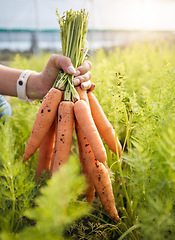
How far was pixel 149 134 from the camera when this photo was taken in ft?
2.56

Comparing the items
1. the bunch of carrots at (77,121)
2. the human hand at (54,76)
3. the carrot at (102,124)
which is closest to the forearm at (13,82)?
the human hand at (54,76)

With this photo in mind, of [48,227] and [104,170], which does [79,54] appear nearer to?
[104,170]

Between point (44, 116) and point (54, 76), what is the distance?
0.79 ft

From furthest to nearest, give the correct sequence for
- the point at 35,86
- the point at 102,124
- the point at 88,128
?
the point at 35,86, the point at 102,124, the point at 88,128

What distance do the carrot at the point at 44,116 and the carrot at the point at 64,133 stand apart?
0.05 metres

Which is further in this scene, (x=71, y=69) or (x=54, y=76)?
(x=54, y=76)

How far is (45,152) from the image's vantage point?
3.67 feet

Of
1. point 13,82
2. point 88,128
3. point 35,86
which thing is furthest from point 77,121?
point 13,82

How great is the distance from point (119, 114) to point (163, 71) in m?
0.33

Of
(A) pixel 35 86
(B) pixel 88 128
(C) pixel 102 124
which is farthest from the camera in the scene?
(A) pixel 35 86

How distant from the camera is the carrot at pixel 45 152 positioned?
3.65 ft

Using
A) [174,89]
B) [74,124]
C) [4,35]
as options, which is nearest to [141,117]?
[174,89]

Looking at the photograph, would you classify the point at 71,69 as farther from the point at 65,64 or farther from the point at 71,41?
the point at 71,41

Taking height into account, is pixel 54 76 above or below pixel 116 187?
above
